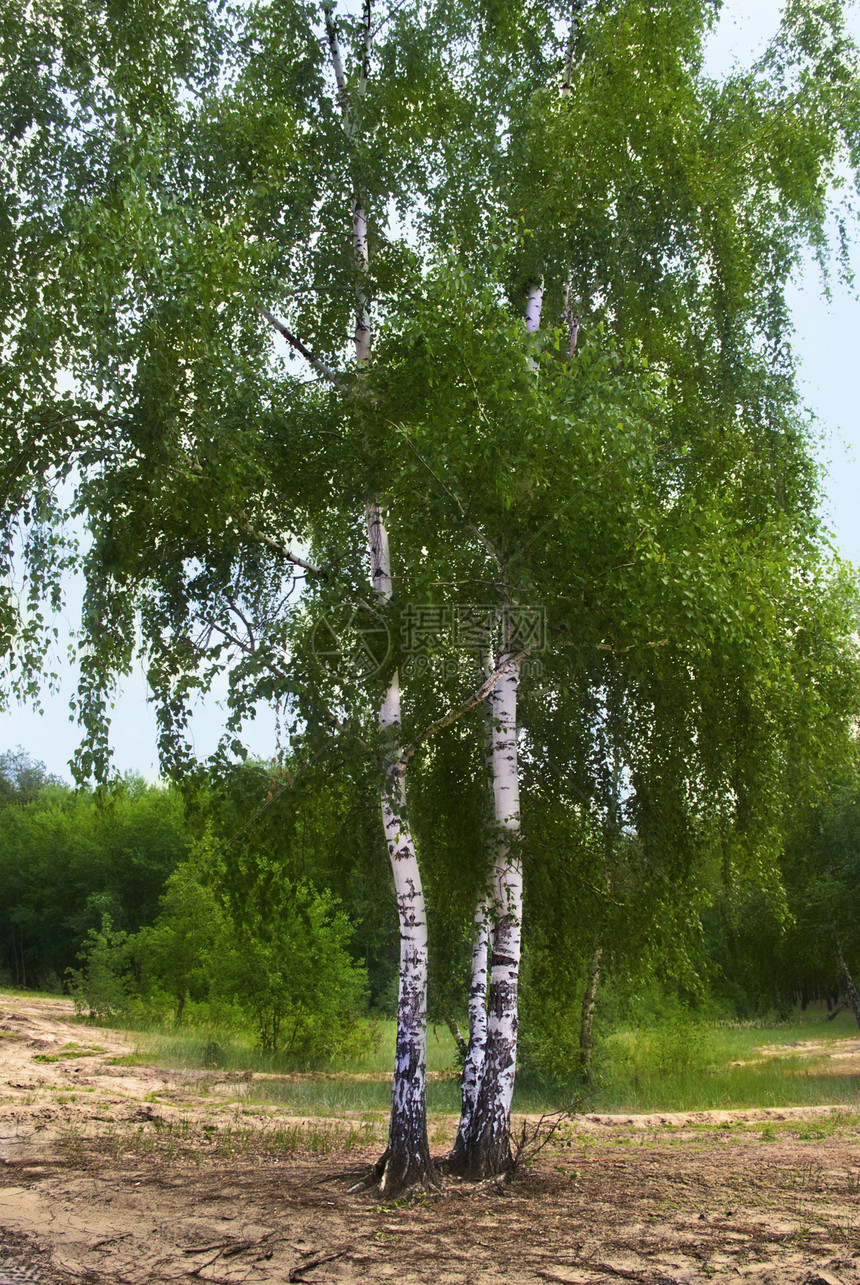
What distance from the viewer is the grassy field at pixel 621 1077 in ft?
49.8

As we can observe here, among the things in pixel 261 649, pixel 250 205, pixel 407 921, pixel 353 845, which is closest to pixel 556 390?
pixel 261 649

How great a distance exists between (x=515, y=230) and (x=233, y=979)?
16721mm

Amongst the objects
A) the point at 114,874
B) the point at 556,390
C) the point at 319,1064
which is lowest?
the point at 319,1064

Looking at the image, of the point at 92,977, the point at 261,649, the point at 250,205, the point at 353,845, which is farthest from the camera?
the point at 92,977

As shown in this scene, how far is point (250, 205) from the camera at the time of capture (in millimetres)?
8039

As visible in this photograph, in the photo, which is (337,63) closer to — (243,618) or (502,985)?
(243,618)

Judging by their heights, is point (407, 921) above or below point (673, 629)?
below

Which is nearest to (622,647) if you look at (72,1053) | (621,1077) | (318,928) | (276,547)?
(276,547)

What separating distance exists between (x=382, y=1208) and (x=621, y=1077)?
529 inches

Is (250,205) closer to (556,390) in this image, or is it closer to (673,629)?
(556,390)

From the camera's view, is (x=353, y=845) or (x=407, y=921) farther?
(x=353, y=845)

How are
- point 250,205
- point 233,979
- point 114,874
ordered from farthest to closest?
1. point 114,874
2. point 233,979
3. point 250,205

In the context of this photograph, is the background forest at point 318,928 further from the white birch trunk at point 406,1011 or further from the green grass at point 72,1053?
the green grass at point 72,1053

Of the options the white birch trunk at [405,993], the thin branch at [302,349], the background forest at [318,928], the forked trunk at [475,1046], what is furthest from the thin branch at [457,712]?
the thin branch at [302,349]
